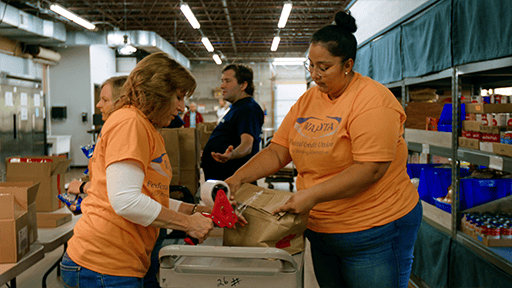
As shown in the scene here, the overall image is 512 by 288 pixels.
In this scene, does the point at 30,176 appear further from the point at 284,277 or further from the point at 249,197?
the point at 284,277

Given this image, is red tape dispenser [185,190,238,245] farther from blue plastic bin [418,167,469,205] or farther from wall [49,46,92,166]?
wall [49,46,92,166]

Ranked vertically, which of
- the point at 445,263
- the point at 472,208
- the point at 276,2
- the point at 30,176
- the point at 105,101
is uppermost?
the point at 276,2

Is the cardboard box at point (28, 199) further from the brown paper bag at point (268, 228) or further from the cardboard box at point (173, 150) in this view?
the cardboard box at point (173, 150)

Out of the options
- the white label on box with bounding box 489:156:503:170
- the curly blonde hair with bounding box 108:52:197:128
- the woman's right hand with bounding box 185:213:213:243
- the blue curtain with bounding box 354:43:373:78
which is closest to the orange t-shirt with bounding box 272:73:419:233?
the woman's right hand with bounding box 185:213:213:243

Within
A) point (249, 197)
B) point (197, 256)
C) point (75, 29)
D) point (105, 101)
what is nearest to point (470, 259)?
point (249, 197)

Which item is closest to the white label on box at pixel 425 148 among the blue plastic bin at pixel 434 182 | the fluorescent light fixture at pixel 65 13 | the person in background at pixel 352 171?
the blue plastic bin at pixel 434 182

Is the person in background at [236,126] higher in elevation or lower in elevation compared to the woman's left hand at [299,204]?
higher

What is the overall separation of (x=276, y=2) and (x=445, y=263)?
870cm

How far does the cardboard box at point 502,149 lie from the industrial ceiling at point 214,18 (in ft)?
25.0

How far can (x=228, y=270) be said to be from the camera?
49.6 inches

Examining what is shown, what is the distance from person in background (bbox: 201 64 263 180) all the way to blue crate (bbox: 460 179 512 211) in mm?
1654

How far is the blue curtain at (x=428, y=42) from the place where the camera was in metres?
2.94

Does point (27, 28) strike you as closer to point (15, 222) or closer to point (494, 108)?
point (15, 222)

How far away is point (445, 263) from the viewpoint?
2.93m
